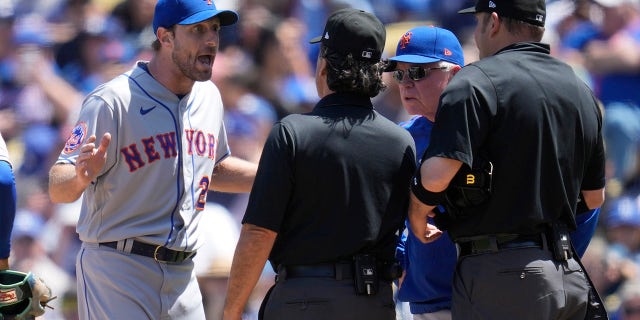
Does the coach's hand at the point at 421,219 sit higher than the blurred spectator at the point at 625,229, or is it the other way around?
the coach's hand at the point at 421,219

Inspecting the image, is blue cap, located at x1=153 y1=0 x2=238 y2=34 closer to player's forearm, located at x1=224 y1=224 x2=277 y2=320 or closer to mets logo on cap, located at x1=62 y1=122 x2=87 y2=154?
mets logo on cap, located at x1=62 y1=122 x2=87 y2=154

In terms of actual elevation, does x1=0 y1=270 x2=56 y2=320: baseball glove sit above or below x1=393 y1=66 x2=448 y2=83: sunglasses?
below

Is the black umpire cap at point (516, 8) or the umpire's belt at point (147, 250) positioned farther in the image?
the umpire's belt at point (147, 250)

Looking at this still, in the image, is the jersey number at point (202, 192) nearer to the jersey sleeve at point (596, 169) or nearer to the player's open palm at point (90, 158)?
the player's open palm at point (90, 158)

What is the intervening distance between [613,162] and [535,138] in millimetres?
4315

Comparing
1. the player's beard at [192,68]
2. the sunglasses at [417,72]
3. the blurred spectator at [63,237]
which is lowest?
the blurred spectator at [63,237]

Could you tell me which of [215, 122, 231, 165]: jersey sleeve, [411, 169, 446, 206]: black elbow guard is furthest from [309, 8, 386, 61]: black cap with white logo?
[215, 122, 231, 165]: jersey sleeve

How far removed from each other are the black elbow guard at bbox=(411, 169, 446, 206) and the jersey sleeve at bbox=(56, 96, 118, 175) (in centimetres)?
139

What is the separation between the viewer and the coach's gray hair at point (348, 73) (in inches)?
151

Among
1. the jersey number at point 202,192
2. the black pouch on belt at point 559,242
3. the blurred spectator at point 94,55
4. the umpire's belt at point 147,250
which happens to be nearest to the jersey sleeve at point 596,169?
the black pouch on belt at point 559,242

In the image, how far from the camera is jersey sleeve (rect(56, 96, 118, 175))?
4219 millimetres

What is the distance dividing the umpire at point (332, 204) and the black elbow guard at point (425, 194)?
7.4 inches

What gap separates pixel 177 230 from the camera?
442 cm

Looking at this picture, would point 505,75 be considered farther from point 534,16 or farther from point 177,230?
point 177,230
